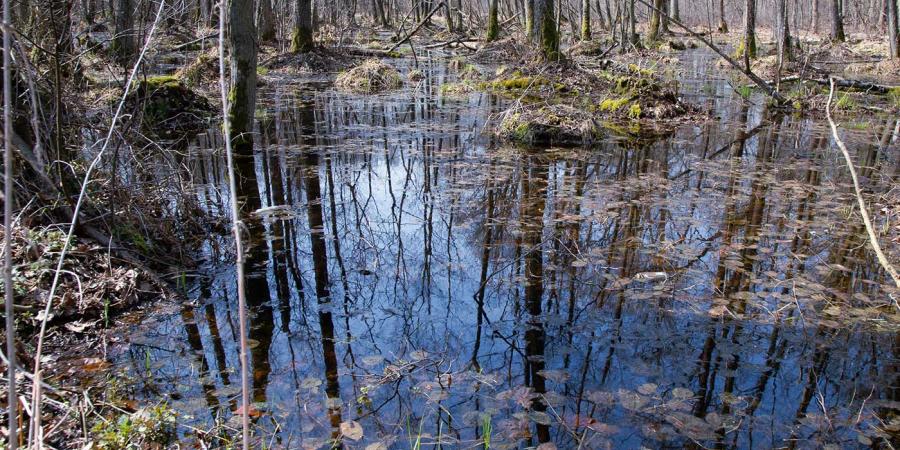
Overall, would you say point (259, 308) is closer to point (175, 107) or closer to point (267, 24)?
point (175, 107)

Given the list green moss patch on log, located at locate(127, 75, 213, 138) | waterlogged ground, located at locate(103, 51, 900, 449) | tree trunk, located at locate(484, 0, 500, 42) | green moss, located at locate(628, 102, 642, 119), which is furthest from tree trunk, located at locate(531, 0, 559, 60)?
waterlogged ground, located at locate(103, 51, 900, 449)

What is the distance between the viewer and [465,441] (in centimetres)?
297

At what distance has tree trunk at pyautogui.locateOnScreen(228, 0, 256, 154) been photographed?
7391 mm

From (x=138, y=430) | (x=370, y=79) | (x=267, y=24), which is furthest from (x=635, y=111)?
(x=267, y=24)

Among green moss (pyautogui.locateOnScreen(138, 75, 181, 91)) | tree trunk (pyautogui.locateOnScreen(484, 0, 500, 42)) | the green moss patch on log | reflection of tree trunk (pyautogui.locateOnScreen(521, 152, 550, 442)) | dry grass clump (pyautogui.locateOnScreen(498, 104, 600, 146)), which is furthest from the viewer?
tree trunk (pyautogui.locateOnScreen(484, 0, 500, 42))

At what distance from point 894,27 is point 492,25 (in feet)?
42.7

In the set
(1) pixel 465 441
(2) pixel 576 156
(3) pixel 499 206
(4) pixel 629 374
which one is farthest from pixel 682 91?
(1) pixel 465 441

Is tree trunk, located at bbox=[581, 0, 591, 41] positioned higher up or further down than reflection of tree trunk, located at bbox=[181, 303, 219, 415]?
higher up

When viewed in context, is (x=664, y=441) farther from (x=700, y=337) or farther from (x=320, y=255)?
(x=320, y=255)

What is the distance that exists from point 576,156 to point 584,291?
4397mm

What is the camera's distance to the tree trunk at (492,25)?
23.8 metres

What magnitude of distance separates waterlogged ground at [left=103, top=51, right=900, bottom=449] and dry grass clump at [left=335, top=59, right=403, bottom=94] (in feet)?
25.1

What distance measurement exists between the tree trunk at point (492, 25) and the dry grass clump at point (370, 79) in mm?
9450

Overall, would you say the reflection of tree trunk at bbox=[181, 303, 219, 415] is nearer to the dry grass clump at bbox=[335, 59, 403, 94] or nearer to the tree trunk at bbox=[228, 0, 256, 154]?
the tree trunk at bbox=[228, 0, 256, 154]
